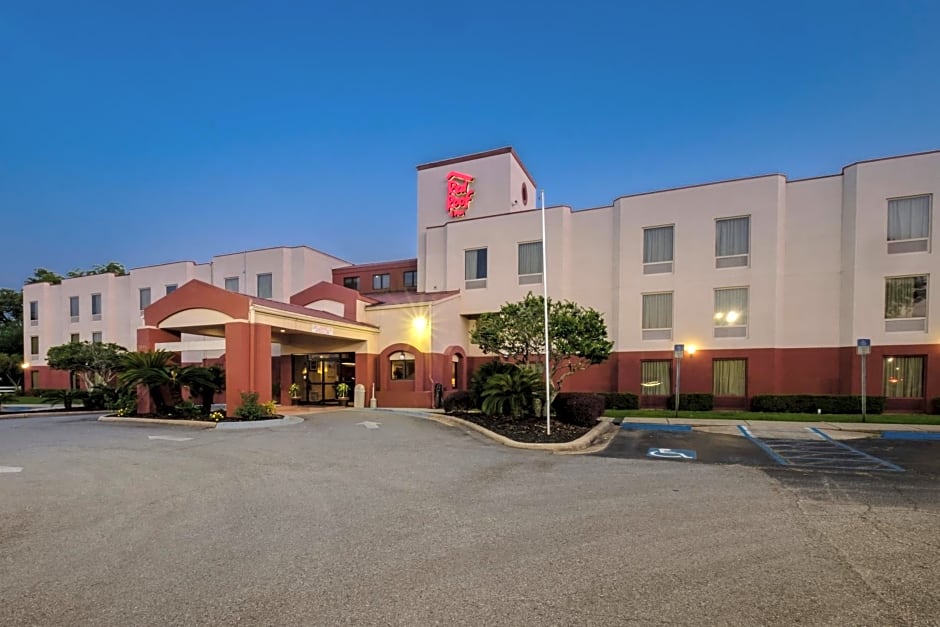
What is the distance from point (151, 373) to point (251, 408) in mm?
4284

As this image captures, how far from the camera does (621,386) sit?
23094 mm

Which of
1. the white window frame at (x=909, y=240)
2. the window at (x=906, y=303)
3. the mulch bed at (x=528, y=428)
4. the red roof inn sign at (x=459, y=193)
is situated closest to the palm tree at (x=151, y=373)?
the mulch bed at (x=528, y=428)

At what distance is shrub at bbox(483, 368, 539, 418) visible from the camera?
49.2ft

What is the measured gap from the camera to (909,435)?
46.4 ft

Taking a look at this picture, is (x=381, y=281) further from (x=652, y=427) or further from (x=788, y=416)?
(x=788, y=416)

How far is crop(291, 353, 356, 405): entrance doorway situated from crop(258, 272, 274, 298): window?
11333mm

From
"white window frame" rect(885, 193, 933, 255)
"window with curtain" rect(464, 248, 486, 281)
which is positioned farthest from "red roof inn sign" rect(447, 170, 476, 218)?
"white window frame" rect(885, 193, 933, 255)

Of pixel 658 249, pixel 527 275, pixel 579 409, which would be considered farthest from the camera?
pixel 527 275

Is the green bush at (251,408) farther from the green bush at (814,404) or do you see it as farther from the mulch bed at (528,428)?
the green bush at (814,404)

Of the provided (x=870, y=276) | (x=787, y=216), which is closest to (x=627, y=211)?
(x=787, y=216)

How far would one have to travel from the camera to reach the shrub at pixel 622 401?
2184 cm

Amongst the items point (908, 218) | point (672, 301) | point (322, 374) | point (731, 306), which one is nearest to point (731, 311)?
point (731, 306)

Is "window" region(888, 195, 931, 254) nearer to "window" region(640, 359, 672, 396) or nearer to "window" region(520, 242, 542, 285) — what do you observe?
"window" region(640, 359, 672, 396)

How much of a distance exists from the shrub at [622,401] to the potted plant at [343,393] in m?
12.4
